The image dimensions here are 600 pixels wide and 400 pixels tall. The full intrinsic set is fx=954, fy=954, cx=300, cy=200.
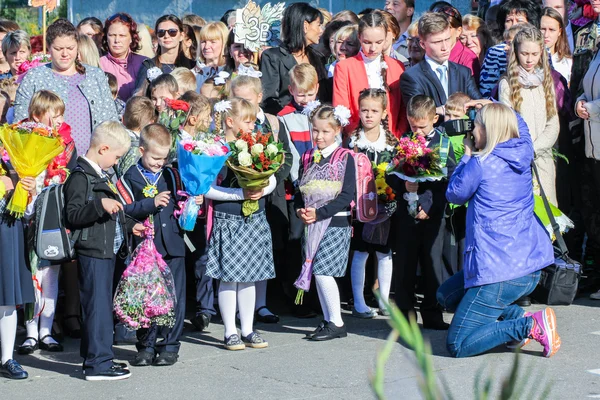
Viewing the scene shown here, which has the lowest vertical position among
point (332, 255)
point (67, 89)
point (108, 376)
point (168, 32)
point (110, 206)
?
point (108, 376)

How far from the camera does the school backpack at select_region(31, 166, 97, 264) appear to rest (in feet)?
18.6

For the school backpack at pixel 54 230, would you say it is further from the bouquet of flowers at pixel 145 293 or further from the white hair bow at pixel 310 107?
the white hair bow at pixel 310 107

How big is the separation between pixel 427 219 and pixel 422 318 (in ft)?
2.42

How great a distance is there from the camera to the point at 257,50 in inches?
335

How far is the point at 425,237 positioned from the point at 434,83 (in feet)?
4.94

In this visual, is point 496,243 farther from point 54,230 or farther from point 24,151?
point 24,151

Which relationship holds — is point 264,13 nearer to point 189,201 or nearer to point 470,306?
point 189,201

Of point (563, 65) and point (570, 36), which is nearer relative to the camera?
point (563, 65)

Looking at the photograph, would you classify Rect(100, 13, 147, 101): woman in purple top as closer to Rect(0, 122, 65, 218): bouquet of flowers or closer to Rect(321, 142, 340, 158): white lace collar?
Rect(321, 142, 340, 158): white lace collar

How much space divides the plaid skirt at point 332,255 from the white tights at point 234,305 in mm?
531

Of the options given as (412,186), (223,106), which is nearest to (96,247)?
(223,106)

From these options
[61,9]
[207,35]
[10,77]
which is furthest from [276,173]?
[61,9]

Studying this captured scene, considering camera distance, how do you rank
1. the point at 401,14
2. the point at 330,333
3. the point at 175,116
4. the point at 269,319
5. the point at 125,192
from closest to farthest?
the point at 125,192, the point at 330,333, the point at 175,116, the point at 269,319, the point at 401,14

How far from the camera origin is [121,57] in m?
8.88
